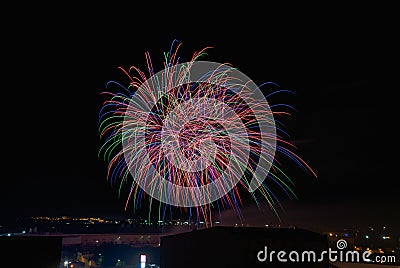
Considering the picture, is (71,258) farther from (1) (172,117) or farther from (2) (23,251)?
(1) (172,117)

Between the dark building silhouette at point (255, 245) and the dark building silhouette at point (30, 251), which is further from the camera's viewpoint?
the dark building silhouette at point (30, 251)

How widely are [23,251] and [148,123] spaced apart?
9.43 meters

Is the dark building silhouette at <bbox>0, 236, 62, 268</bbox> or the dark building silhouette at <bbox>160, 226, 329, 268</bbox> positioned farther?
the dark building silhouette at <bbox>0, 236, 62, 268</bbox>

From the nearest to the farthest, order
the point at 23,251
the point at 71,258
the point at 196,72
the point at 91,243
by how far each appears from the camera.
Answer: the point at 23,251 < the point at 196,72 < the point at 71,258 < the point at 91,243

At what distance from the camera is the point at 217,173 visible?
20734mm

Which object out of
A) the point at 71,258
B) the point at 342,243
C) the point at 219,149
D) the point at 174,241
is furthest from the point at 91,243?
the point at 342,243

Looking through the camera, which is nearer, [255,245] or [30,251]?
[255,245]

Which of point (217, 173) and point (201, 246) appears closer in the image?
point (201, 246)

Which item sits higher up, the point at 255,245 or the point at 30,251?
the point at 255,245

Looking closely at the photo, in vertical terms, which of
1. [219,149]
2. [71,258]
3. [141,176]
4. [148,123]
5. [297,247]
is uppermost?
[148,123]

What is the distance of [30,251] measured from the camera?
61.0 ft

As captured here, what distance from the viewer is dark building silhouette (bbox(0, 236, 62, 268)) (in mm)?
18188

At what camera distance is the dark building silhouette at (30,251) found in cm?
1819

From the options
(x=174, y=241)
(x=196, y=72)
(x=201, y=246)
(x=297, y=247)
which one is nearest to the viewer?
(x=297, y=247)
